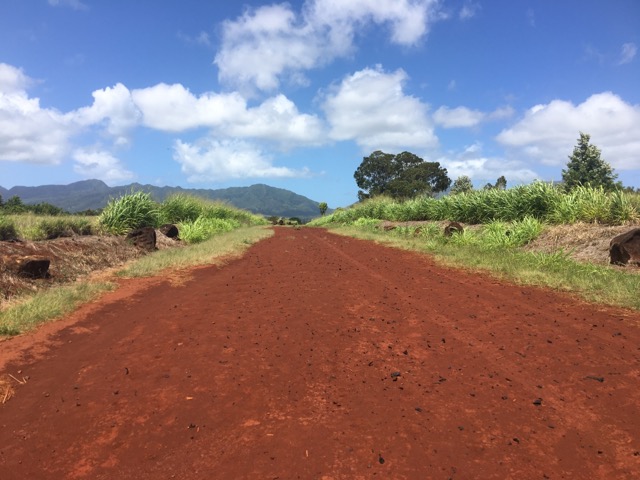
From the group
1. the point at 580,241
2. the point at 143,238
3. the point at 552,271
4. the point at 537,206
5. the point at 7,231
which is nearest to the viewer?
the point at 552,271

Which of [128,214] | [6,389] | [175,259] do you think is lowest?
[6,389]

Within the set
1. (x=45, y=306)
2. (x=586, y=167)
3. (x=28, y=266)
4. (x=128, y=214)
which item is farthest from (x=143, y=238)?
(x=586, y=167)

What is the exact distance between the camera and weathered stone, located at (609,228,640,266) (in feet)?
27.1

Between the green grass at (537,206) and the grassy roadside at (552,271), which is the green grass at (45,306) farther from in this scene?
the green grass at (537,206)

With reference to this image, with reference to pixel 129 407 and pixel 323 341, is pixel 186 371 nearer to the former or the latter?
pixel 129 407

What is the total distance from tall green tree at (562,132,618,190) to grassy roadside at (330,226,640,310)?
96.7ft

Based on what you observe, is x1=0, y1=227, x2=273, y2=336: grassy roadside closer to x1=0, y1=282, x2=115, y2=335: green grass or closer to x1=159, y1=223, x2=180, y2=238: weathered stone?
x1=0, y1=282, x2=115, y2=335: green grass

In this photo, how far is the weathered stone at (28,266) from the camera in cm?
725

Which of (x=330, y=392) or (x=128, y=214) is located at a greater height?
(x=128, y=214)

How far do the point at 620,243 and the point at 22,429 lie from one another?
1014 centimetres

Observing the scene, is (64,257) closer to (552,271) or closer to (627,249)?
(552,271)

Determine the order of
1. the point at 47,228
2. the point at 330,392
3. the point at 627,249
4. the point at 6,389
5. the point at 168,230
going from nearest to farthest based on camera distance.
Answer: the point at 330,392
the point at 6,389
the point at 627,249
the point at 47,228
the point at 168,230

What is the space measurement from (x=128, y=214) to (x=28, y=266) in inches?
317

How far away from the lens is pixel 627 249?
8352 mm
